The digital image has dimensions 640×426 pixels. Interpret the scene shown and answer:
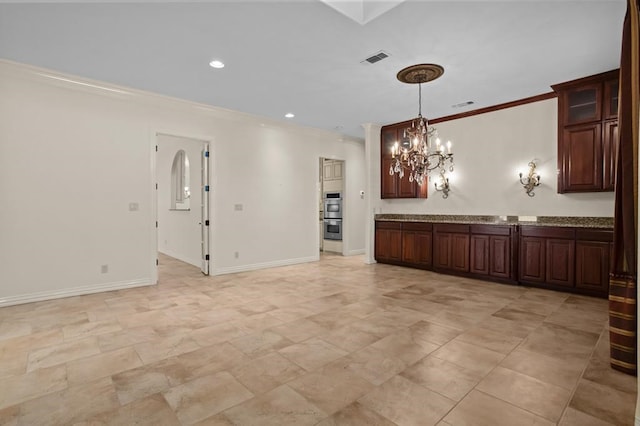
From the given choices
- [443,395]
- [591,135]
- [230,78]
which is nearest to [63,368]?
[443,395]

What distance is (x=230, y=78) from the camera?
4141 mm

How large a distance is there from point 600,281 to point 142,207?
635cm

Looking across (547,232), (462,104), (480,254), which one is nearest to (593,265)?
(547,232)

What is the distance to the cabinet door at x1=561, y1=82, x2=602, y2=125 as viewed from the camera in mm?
4207

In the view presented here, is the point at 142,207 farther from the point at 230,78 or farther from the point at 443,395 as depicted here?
the point at 443,395

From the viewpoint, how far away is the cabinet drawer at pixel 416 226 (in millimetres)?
5836

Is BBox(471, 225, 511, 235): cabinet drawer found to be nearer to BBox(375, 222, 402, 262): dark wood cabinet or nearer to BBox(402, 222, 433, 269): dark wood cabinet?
BBox(402, 222, 433, 269): dark wood cabinet

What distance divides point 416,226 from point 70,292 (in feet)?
18.0

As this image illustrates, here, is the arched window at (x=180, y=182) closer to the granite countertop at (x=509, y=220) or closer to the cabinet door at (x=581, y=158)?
the granite countertop at (x=509, y=220)

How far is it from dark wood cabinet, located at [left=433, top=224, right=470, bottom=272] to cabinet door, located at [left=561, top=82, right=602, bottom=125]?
6.89ft

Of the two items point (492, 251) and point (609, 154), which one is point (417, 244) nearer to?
point (492, 251)

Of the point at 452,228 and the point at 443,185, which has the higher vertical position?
the point at 443,185

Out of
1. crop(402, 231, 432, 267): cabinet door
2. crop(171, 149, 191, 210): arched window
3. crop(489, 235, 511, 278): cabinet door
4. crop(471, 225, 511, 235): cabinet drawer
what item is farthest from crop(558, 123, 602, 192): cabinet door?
crop(171, 149, 191, 210): arched window

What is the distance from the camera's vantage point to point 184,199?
7137mm
